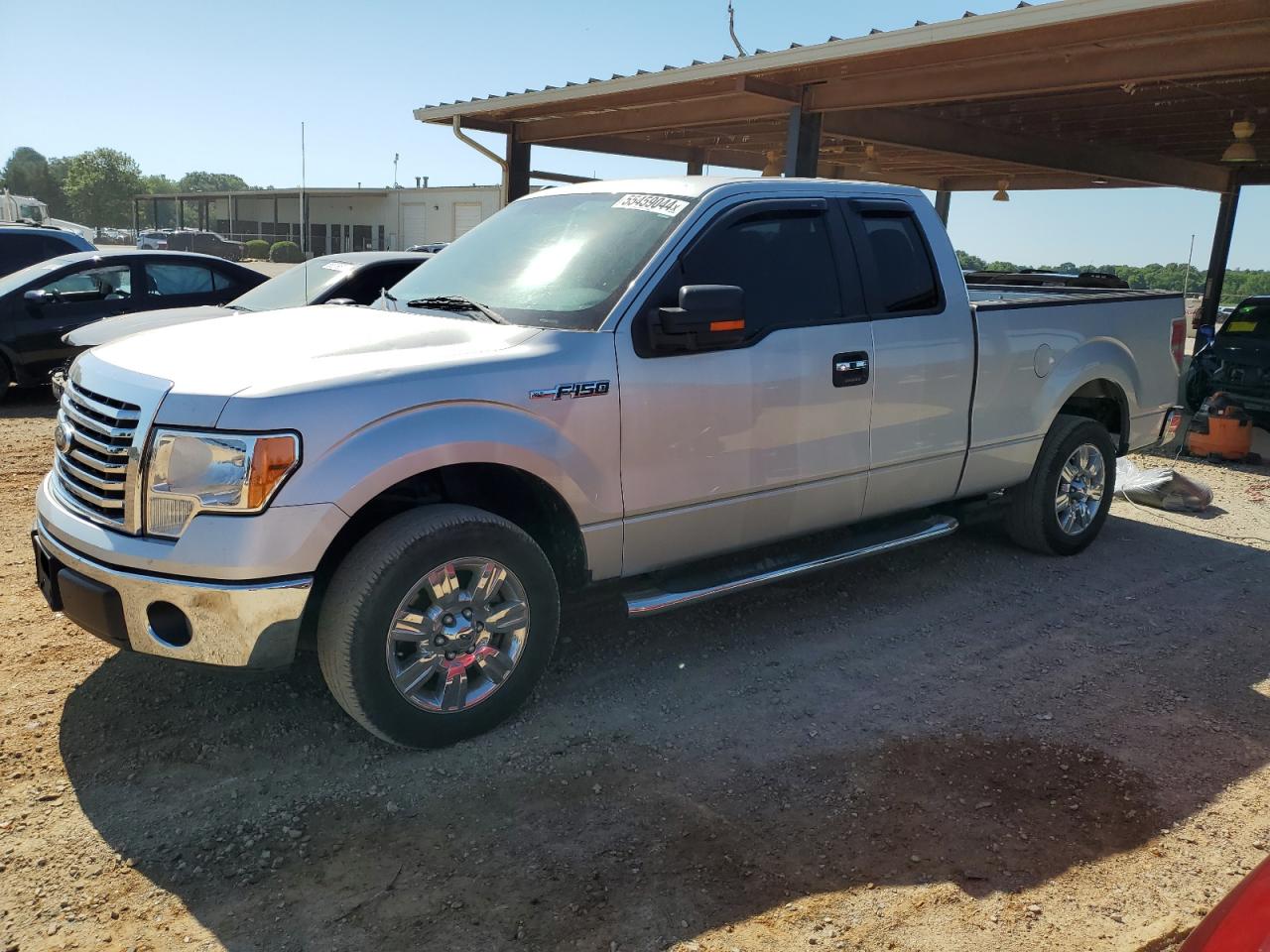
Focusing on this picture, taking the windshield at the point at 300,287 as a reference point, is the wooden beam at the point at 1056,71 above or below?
above

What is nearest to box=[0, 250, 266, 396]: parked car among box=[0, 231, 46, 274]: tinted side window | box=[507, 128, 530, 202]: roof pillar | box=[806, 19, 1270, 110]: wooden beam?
box=[0, 231, 46, 274]: tinted side window

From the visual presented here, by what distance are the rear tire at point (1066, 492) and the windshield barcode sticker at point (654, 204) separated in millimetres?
2938

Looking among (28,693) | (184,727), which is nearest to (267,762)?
(184,727)

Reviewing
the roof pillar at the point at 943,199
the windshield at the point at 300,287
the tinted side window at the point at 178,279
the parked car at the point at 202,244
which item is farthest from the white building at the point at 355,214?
the windshield at the point at 300,287

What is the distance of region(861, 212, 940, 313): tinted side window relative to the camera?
15.9 feet

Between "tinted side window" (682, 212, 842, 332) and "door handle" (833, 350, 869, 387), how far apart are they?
200 millimetres

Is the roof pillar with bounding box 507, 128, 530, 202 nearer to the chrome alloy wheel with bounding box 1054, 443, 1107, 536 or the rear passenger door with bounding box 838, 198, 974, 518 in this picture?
the chrome alloy wheel with bounding box 1054, 443, 1107, 536

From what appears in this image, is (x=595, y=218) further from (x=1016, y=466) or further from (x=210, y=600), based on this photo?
(x=1016, y=466)

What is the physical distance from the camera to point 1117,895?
2.94 m

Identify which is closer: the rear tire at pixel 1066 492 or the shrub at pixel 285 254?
the rear tire at pixel 1066 492

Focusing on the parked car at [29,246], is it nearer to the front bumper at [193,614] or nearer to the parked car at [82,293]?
the parked car at [82,293]

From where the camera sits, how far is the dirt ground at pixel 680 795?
2.76m

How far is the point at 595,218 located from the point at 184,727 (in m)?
2.68

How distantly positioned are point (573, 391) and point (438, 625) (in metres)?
0.98
